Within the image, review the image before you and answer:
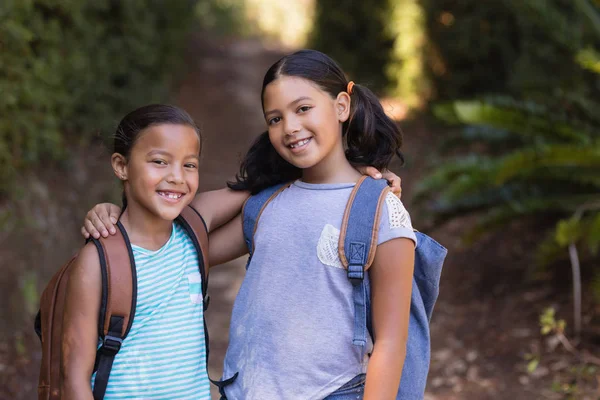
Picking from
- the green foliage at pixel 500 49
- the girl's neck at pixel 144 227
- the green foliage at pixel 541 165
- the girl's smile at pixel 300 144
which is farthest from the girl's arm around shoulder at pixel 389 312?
the green foliage at pixel 500 49

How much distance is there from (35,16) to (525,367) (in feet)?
12.5

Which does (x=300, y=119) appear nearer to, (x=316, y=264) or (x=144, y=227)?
(x=316, y=264)

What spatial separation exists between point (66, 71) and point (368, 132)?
380cm

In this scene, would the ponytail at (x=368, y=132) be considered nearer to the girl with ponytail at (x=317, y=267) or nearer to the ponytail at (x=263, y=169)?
the girl with ponytail at (x=317, y=267)

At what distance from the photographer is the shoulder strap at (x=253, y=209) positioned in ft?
6.95

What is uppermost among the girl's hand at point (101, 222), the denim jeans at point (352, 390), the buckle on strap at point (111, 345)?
the girl's hand at point (101, 222)

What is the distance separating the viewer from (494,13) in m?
8.00

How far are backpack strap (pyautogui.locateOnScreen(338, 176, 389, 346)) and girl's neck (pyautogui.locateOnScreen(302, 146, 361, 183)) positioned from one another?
0.56ft

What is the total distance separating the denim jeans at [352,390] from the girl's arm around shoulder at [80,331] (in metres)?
0.61

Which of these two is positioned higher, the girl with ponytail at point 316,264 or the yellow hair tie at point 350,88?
the yellow hair tie at point 350,88

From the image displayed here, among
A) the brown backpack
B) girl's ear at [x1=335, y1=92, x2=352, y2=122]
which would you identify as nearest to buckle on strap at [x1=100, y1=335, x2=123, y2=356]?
the brown backpack

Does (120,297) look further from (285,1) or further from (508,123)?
(285,1)

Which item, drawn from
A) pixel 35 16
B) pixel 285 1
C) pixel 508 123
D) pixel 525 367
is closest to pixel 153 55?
pixel 35 16

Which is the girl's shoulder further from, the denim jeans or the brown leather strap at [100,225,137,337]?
the denim jeans
